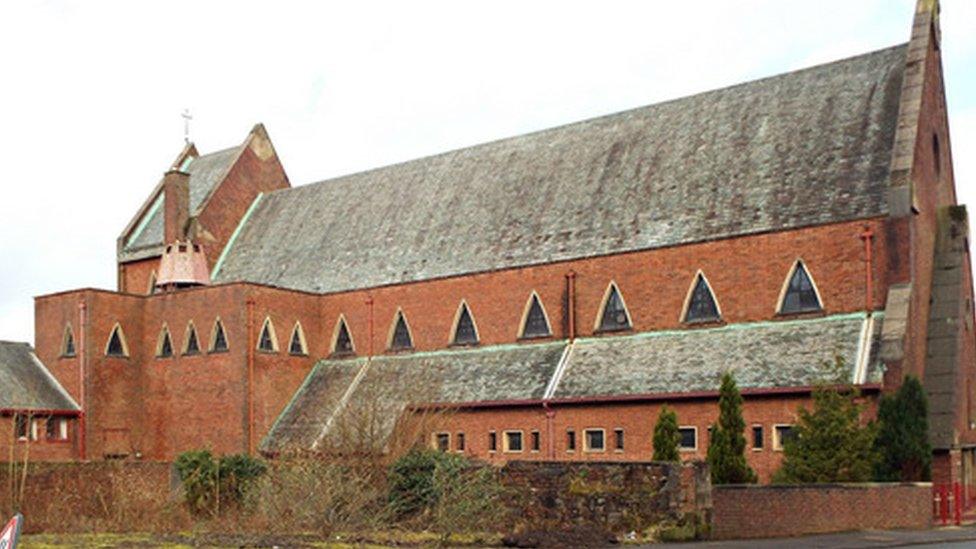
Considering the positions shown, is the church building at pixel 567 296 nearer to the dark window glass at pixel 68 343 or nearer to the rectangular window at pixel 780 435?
the rectangular window at pixel 780 435

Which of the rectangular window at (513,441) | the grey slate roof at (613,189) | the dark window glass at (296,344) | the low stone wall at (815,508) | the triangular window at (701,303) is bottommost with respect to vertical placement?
the low stone wall at (815,508)

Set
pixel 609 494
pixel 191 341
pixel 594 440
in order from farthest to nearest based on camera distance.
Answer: pixel 191 341 < pixel 594 440 < pixel 609 494

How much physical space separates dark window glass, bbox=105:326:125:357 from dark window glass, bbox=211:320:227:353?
4.62m

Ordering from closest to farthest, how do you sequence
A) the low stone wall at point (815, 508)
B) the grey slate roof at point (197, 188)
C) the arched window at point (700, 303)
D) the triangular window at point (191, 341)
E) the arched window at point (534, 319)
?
the low stone wall at point (815, 508) < the arched window at point (700, 303) < the arched window at point (534, 319) < the triangular window at point (191, 341) < the grey slate roof at point (197, 188)

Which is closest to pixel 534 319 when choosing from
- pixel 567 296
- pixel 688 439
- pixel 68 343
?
pixel 567 296

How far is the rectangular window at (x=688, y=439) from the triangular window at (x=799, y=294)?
4459mm

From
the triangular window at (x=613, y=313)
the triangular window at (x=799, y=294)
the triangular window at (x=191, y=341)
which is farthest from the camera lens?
the triangular window at (x=191, y=341)

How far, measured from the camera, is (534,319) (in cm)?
3916

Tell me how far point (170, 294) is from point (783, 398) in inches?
991

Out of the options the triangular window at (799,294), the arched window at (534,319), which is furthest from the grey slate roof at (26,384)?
the triangular window at (799,294)

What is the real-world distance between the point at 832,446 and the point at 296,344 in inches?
889

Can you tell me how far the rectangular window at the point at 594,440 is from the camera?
34562mm

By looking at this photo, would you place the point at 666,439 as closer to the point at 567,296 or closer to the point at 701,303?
the point at 701,303

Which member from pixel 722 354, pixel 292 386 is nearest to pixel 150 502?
pixel 722 354
